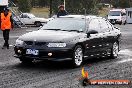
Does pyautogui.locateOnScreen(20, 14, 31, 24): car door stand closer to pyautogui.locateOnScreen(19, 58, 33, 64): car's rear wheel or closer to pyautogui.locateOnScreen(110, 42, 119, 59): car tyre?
pyautogui.locateOnScreen(110, 42, 119, 59): car tyre

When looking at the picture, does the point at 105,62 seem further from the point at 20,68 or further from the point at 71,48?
the point at 20,68

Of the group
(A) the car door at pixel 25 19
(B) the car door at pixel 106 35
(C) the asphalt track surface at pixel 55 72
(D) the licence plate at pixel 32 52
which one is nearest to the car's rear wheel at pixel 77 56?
(C) the asphalt track surface at pixel 55 72

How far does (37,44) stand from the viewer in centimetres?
1144

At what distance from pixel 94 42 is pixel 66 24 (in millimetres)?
1004

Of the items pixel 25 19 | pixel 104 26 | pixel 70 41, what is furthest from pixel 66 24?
pixel 25 19

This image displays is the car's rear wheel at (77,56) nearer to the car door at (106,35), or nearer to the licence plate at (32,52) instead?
the licence plate at (32,52)

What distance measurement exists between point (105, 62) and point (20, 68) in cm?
306

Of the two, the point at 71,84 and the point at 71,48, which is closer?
the point at 71,84

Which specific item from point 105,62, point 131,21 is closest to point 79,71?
point 105,62

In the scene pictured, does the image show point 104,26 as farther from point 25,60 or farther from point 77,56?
point 25,60

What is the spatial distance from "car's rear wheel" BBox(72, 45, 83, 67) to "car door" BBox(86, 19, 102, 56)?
47cm

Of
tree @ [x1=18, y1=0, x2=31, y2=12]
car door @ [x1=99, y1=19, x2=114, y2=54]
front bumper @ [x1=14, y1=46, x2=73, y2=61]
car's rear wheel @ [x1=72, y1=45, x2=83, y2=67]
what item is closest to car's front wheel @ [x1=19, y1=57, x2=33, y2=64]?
front bumper @ [x1=14, y1=46, x2=73, y2=61]

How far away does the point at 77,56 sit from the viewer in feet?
39.2

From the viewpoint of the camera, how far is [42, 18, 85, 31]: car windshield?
1272 centimetres
